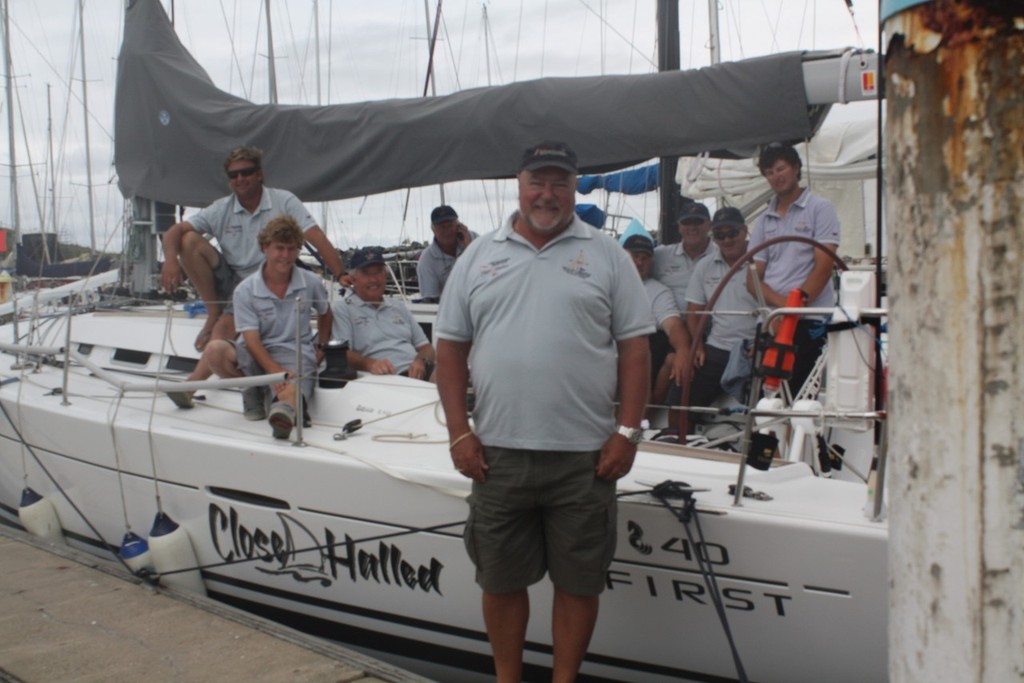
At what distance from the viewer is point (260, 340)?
167 inches

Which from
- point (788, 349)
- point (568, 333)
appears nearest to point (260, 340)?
point (568, 333)

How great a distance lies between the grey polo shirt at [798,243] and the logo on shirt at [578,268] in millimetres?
1483

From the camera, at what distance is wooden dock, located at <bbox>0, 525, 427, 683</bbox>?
3.32 metres

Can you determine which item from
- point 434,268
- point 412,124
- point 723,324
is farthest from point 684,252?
point 434,268

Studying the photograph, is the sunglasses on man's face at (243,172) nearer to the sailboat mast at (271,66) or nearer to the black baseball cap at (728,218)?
the black baseball cap at (728,218)

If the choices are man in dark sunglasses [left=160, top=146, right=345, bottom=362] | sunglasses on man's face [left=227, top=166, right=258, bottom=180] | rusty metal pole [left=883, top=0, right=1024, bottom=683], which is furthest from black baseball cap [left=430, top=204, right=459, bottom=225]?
rusty metal pole [left=883, top=0, right=1024, bottom=683]

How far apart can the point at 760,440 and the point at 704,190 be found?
4.85 m

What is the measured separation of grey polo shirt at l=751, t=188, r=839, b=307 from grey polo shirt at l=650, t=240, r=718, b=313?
42cm

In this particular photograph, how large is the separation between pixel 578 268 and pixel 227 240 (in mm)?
2676

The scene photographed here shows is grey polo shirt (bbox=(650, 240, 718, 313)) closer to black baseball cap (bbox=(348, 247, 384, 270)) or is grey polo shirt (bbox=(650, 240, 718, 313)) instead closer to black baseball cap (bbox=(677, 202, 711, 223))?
black baseball cap (bbox=(677, 202, 711, 223))

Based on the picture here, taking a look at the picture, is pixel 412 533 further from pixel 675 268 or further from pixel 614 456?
pixel 675 268

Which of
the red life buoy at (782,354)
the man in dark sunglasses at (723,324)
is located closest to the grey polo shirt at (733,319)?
the man in dark sunglasses at (723,324)

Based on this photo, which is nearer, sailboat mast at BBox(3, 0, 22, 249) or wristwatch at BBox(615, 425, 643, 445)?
wristwatch at BBox(615, 425, 643, 445)

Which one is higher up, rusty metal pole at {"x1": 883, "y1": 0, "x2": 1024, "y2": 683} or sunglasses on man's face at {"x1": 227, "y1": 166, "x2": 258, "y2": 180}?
sunglasses on man's face at {"x1": 227, "y1": 166, "x2": 258, "y2": 180}
